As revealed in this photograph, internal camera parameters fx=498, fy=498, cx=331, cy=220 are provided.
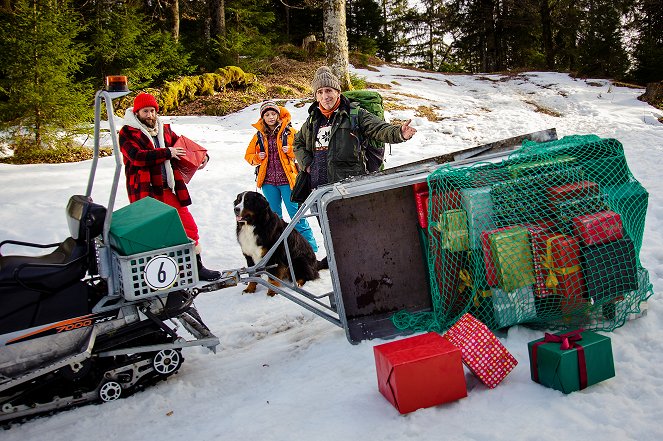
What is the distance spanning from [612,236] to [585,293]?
1.29ft

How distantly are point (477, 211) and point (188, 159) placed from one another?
272cm

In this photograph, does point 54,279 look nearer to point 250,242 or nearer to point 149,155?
point 149,155

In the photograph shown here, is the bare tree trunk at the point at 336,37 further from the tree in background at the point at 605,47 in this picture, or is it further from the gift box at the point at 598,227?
the tree in background at the point at 605,47

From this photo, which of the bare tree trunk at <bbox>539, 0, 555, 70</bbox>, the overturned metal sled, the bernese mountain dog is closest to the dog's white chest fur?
the bernese mountain dog

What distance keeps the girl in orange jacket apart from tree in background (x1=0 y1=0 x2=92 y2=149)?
16.9ft

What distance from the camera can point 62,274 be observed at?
9.20ft

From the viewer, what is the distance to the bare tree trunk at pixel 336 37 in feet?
38.5

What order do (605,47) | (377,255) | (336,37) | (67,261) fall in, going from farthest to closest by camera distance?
1. (605,47)
2. (336,37)
3. (377,255)
4. (67,261)

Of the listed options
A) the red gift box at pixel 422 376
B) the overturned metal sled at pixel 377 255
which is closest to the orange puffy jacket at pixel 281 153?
the overturned metal sled at pixel 377 255

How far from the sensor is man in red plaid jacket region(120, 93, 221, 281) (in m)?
4.38

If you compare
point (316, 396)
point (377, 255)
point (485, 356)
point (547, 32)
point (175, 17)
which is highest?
point (175, 17)

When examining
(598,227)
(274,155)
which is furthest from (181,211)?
(598,227)

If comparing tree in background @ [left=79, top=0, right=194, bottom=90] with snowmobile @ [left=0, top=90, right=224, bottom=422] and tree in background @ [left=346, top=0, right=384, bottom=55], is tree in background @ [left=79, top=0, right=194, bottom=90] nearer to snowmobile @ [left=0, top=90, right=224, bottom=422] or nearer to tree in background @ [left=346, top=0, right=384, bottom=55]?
snowmobile @ [left=0, top=90, right=224, bottom=422]

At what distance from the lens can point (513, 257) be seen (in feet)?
10.0
